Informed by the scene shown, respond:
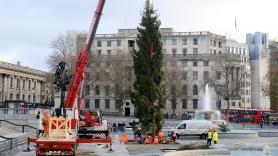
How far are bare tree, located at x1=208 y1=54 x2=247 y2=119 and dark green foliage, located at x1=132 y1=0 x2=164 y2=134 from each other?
5072cm

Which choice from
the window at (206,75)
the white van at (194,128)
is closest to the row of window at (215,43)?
the window at (206,75)

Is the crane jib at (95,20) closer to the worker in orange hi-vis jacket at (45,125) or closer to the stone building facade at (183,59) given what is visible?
the worker in orange hi-vis jacket at (45,125)

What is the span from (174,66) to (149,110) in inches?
2372

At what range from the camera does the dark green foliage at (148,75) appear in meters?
37.8

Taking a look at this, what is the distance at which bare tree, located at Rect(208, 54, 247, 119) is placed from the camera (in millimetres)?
88988

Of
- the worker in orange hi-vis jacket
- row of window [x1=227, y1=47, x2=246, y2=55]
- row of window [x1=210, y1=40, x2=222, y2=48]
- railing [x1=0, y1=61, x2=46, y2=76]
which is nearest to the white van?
the worker in orange hi-vis jacket

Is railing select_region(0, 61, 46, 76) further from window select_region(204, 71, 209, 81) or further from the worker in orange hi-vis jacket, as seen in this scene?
the worker in orange hi-vis jacket

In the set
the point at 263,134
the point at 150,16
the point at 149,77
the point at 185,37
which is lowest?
the point at 263,134

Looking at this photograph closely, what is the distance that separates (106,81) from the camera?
95875 mm

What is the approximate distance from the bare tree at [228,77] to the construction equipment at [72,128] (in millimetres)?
55867

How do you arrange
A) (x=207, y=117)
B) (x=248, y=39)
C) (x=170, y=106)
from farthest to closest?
(x=248, y=39)
(x=170, y=106)
(x=207, y=117)

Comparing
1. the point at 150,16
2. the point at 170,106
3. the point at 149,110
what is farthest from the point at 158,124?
the point at 170,106

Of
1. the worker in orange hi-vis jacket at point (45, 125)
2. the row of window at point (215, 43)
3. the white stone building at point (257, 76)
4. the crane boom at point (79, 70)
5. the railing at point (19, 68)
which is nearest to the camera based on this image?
the worker in orange hi-vis jacket at point (45, 125)

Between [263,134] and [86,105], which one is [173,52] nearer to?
[86,105]
